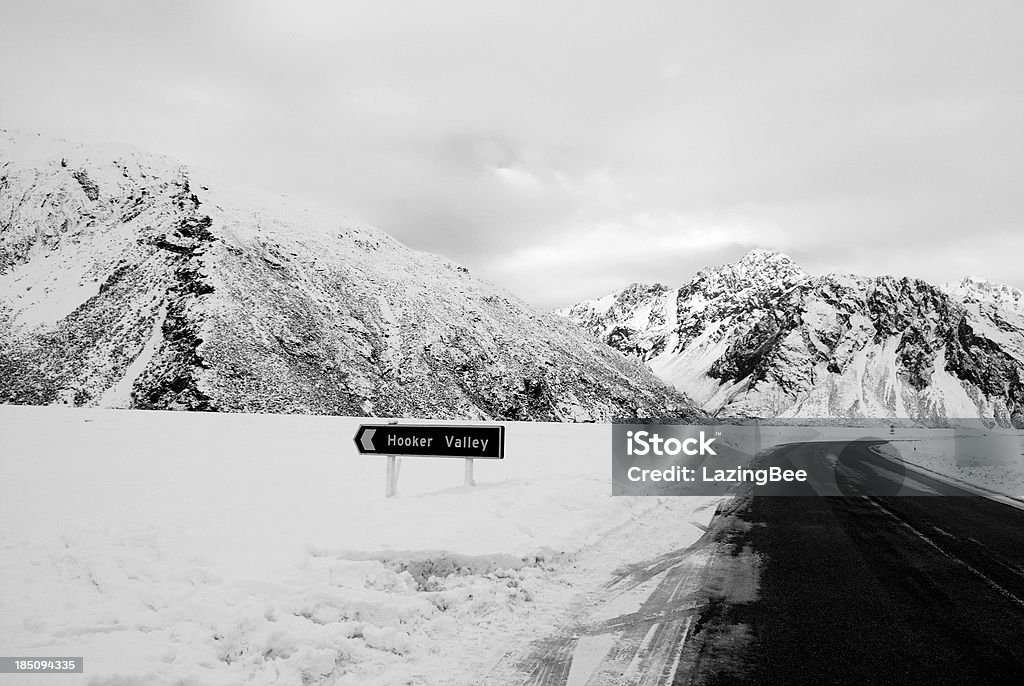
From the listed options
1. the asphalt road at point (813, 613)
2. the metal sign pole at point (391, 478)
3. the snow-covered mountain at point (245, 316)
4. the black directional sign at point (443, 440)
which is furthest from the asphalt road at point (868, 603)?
the snow-covered mountain at point (245, 316)

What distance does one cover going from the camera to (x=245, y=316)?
60938 millimetres

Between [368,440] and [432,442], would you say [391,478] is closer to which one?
[368,440]

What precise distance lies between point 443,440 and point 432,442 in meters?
0.21

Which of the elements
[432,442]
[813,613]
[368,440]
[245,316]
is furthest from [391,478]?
[245,316]

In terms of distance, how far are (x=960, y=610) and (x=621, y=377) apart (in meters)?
80.2

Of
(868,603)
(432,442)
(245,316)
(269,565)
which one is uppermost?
(245,316)

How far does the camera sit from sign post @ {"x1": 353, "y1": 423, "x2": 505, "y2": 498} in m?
11.1

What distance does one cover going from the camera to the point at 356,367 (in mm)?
63188

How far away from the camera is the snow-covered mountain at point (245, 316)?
179 feet

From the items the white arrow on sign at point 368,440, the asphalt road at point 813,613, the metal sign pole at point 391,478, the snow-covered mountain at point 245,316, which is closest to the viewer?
the asphalt road at point 813,613

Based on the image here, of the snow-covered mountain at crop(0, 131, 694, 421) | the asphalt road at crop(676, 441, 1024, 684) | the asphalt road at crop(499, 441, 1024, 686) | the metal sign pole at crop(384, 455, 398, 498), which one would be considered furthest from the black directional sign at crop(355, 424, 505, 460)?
the snow-covered mountain at crop(0, 131, 694, 421)

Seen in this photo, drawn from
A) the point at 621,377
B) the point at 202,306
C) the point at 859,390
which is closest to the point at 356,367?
the point at 202,306

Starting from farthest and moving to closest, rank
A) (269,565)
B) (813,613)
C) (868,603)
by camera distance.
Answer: (269,565)
(868,603)
(813,613)

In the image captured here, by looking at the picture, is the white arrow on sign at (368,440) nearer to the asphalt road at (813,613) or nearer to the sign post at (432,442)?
the sign post at (432,442)
